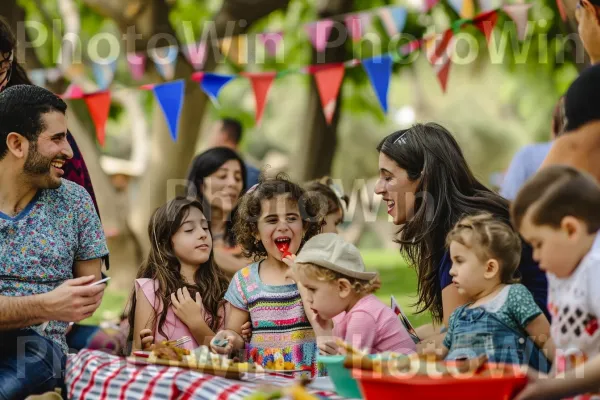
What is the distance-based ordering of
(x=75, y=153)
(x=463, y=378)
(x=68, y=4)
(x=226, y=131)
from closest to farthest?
(x=463, y=378) → (x=75, y=153) → (x=226, y=131) → (x=68, y=4)

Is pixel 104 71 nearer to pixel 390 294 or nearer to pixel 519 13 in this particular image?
pixel 390 294

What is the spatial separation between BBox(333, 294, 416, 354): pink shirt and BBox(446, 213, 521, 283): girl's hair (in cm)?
40

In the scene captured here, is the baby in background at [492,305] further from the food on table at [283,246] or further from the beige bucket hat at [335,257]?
the food on table at [283,246]

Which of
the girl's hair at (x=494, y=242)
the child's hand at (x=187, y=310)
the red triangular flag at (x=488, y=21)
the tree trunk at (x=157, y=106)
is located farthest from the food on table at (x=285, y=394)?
the tree trunk at (x=157, y=106)

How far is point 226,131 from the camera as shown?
7.34 meters

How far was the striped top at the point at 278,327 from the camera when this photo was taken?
3.54 meters

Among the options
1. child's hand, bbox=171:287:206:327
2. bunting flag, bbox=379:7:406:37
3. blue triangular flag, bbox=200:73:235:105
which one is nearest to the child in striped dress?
child's hand, bbox=171:287:206:327

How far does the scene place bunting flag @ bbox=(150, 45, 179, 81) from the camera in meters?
8.57

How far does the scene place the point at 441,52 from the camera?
284 inches

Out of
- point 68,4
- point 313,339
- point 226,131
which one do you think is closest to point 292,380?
point 313,339

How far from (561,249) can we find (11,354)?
197cm

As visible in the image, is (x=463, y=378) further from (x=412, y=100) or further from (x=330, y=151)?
(x=412, y=100)

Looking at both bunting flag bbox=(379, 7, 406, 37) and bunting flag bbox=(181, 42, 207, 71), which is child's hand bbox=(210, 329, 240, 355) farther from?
bunting flag bbox=(181, 42, 207, 71)

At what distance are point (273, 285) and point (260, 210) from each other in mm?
325
